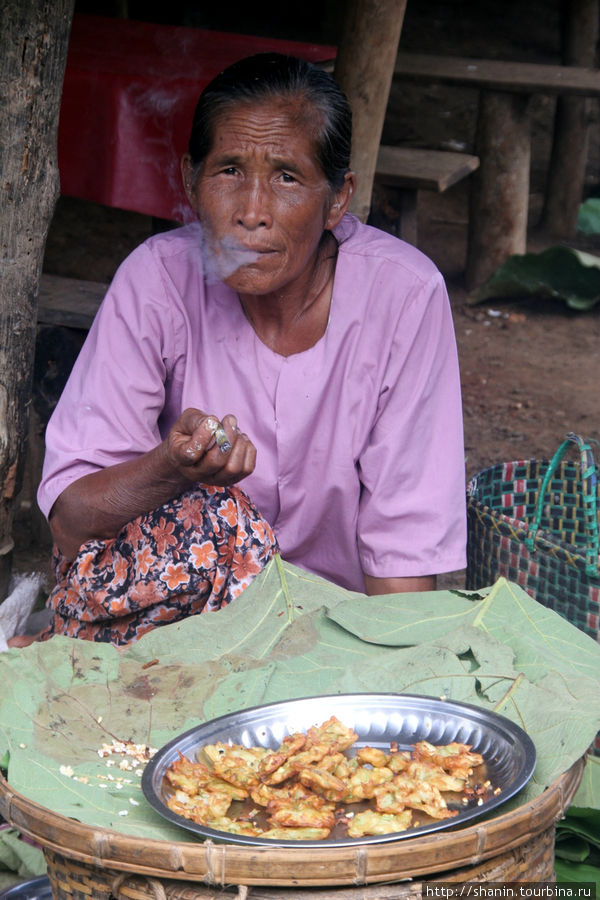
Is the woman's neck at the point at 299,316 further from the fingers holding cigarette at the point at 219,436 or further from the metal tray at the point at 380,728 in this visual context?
the metal tray at the point at 380,728

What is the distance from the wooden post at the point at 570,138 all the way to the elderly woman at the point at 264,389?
5.00 metres

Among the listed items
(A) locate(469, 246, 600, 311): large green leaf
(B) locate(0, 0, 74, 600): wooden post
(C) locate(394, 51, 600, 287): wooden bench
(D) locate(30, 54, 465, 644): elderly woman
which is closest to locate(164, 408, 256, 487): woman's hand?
(D) locate(30, 54, 465, 644): elderly woman

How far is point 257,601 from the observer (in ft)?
6.37

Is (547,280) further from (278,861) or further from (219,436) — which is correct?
(278,861)

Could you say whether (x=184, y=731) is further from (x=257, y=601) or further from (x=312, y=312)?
(x=312, y=312)

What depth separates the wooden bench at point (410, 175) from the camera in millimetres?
4324

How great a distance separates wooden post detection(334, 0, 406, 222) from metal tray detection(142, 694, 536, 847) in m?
2.22

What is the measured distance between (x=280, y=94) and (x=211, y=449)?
0.74 meters

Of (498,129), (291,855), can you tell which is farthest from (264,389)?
(498,129)

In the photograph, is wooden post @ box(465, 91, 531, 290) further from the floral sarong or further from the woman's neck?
the floral sarong

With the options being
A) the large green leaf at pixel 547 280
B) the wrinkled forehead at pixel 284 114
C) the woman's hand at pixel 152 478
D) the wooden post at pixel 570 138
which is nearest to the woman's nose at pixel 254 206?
the wrinkled forehead at pixel 284 114

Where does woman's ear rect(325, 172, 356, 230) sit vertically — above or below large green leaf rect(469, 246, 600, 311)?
above

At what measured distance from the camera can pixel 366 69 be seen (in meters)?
3.53

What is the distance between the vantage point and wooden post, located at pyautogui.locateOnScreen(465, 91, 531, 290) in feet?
18.5
